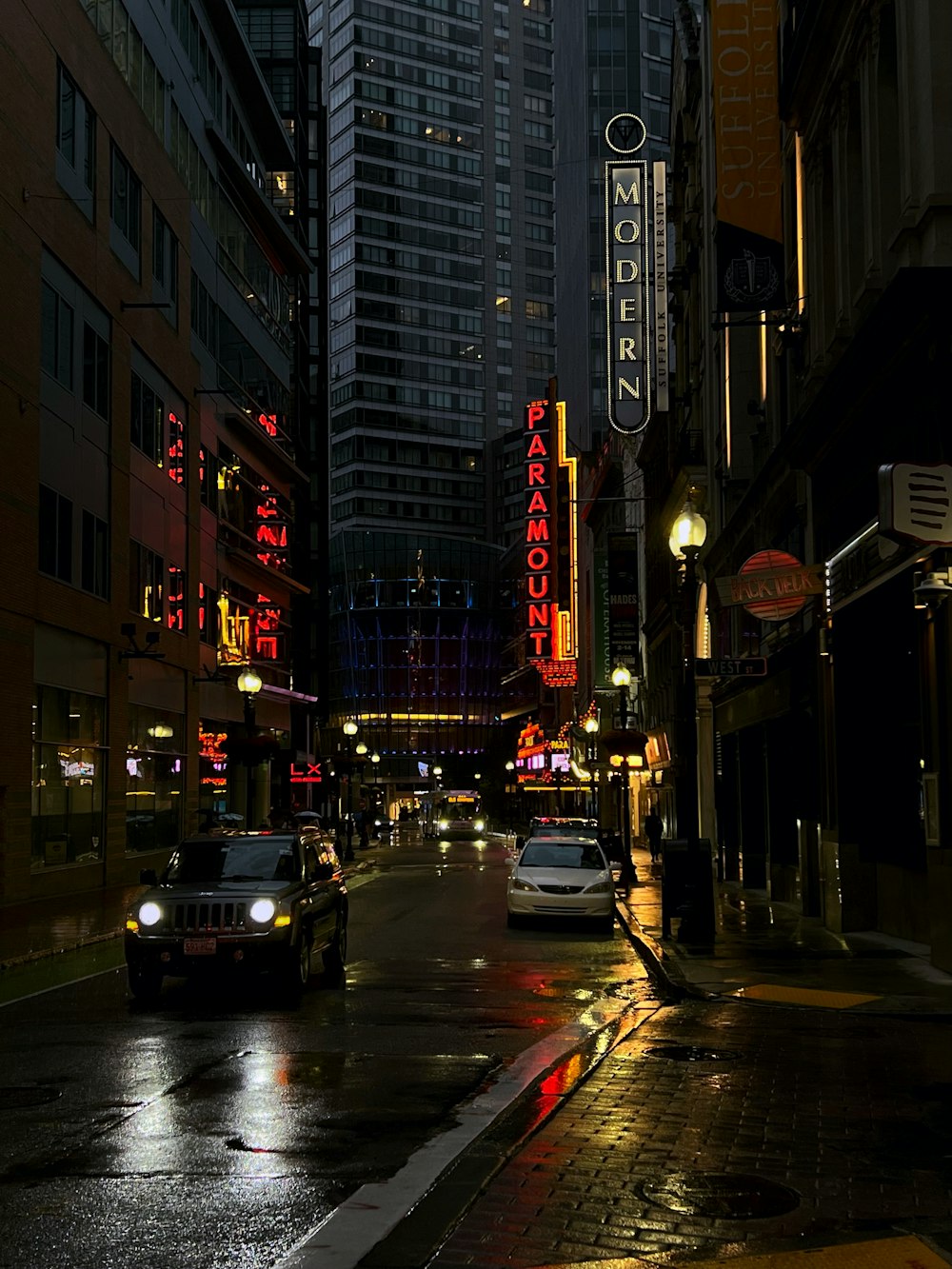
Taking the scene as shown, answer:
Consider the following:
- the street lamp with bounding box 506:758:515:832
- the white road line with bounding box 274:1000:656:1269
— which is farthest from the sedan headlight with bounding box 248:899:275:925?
the street lamp with bounding box 506:758:515:832

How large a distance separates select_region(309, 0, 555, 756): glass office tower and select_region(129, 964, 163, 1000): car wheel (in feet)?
467

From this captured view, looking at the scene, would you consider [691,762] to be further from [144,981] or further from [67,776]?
[67,776]

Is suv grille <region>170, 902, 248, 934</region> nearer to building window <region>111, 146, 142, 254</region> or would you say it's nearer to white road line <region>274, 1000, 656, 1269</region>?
white road line <region>274, 1000, 656, 1269</region>

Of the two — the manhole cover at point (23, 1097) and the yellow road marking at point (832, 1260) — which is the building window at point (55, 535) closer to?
the manhole cover at point (23, 1097)

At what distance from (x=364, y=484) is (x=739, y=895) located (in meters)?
135

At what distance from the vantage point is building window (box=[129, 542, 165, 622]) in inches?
1703

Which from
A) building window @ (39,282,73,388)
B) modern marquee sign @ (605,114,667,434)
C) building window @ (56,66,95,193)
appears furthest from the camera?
modern marquee sign @ (605,114,667,434)

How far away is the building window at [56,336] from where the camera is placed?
1394 inches

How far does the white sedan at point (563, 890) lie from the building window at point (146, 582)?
19456 millimetres

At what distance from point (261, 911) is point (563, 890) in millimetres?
10827

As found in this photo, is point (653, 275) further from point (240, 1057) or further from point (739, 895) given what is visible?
point (240, 1057)

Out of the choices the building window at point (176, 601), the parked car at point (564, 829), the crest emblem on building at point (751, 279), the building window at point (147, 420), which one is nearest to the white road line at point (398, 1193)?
the crest emblem on building at point (751, 279)

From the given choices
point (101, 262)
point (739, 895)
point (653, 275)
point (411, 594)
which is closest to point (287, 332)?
point (653, 275)

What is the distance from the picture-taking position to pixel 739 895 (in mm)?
33062
